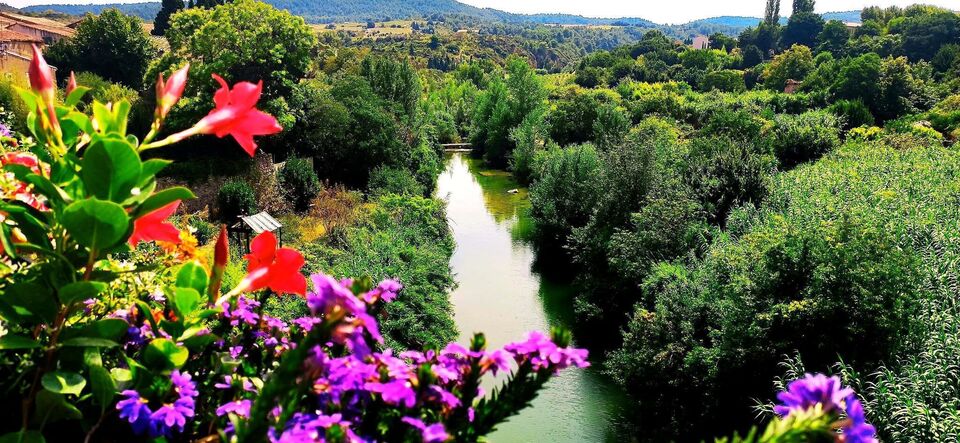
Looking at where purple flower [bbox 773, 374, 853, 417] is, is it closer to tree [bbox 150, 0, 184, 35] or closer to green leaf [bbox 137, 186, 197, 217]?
green leaf [bbox 137, 186, 197, 217]

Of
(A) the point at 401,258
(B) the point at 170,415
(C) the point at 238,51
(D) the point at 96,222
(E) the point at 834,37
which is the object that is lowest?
(A) the point at 401,258

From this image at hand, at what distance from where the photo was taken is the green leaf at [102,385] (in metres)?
1.51

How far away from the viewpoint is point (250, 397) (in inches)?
67.9

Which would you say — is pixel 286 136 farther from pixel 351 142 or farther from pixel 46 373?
pixel 46 373

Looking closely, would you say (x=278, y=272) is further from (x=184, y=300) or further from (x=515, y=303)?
(x=515, y=303)

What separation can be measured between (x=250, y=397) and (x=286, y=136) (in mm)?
23150

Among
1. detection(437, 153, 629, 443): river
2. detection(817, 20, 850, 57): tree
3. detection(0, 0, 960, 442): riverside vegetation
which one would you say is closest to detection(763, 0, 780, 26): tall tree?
detection(817, 20, 850, 57): tree

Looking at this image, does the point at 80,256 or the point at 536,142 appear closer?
the point at 80,256

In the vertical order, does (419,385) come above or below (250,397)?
above

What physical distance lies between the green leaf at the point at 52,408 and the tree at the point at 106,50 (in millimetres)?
37527

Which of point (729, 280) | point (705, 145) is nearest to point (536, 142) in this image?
point (705, 145)

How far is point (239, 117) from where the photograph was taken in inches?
67.4

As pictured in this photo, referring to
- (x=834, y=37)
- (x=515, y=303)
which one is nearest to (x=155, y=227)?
(x=515, y=303)

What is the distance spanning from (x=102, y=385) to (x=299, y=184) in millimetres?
19413
